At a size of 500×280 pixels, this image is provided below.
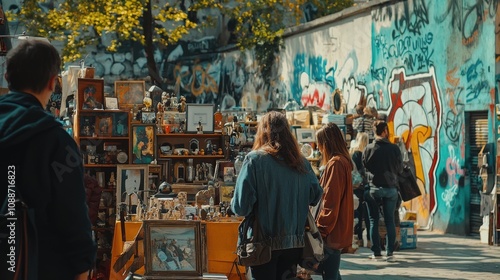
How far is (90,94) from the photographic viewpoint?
14531 mm

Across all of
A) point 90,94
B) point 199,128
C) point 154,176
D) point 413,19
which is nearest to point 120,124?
point 90,94

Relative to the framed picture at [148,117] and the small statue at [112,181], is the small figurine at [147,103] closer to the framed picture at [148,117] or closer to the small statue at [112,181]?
the framed picture at [148,117]

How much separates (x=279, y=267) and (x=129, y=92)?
726 centimetres

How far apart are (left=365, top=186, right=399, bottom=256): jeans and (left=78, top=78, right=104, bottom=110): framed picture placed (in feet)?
13.2

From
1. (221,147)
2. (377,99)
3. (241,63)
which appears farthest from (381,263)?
(241,63)

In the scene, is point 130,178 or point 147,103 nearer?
point 130,178

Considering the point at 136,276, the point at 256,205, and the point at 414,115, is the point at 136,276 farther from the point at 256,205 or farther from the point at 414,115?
the point at 414,115

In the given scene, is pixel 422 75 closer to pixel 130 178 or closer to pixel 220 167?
pixel 220 167

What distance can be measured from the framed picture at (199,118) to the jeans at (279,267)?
7369 mm

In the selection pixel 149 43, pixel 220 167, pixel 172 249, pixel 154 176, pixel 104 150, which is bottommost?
pixel 172 249

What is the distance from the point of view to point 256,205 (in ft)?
27.9

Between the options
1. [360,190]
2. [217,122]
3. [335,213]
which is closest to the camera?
[335,213]

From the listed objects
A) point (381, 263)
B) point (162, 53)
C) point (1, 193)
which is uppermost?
point (162, 53)

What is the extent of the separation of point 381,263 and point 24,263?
11.4m
